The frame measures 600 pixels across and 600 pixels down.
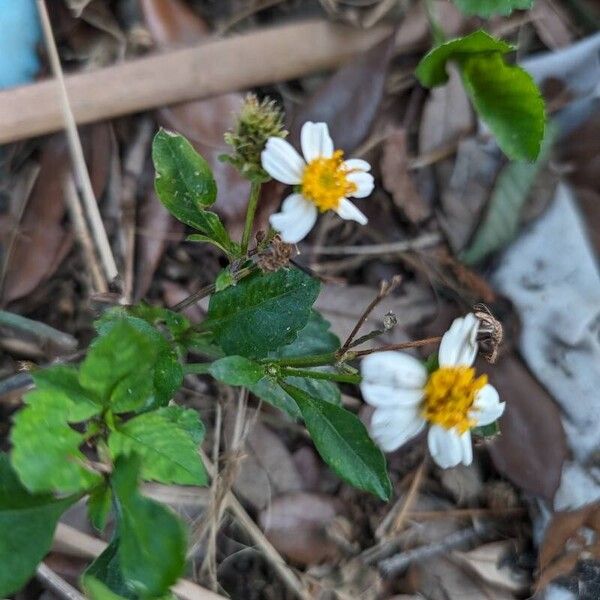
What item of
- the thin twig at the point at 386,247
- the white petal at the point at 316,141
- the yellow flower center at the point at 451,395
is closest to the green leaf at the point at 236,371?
the yellow flower center at the point at 451,395

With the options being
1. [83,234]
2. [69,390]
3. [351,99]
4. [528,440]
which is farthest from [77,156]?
[528,440]

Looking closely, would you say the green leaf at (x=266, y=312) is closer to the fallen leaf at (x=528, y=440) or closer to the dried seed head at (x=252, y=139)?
the dried seed head at (x=252, y=139)

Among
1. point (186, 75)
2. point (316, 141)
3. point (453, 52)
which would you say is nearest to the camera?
point (316, 141)

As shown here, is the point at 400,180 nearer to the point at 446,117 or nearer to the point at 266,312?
the point at 446,117

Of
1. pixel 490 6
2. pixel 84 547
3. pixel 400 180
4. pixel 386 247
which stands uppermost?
pixel 490 6

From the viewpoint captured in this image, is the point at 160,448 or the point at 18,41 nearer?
the point at 160,448

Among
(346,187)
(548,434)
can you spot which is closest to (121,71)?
(346,187)

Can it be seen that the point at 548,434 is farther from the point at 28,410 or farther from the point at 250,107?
the point at 28,410
